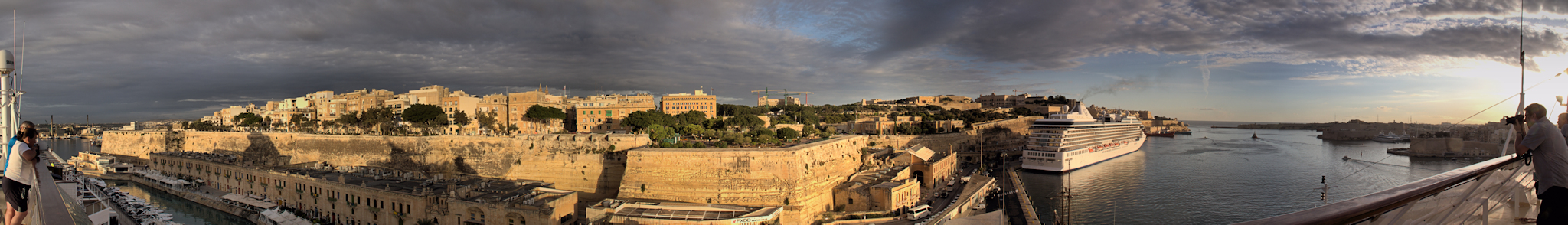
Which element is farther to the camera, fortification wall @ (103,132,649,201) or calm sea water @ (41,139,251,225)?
calm sea water @ (41,139,251,225)

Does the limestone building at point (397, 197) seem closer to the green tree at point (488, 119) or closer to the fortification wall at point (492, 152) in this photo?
the fortification wall at point (492, 152)

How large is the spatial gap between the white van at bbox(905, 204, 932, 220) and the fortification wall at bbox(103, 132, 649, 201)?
981 centimetres

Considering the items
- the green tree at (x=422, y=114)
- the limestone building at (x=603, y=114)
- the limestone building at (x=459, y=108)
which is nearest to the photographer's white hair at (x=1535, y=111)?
the limestone building at (x=603, y=114)

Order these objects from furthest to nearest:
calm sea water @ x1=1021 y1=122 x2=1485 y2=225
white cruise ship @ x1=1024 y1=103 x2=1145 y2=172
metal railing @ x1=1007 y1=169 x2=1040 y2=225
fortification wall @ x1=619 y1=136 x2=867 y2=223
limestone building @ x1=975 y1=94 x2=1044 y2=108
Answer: limestone building @ x1=975 y1=94 x2=1044 y2=108, white cruise ship @ x1=1024 y1=103 x2=1145 y2=172, calm sea water @ x1=1021 y1=122 x2=1485 y2=225, metal railing @ x1=1007 y1=169 x2=1040 y2=225, fortification wall @ x1=619 y1=136 x2=867 y2=223

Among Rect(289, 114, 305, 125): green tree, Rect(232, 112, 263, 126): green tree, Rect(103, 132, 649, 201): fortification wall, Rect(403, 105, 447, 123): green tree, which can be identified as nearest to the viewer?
Rect(103, 132, 649, 201): fortification wall

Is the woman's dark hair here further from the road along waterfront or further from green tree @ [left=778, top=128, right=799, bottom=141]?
green tree @ [left=778, top=128, right=799, bottom=141]

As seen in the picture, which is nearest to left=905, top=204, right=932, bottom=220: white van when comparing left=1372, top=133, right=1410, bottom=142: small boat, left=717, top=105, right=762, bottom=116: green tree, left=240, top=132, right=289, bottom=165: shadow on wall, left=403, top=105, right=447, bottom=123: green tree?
left=403, top=105, right=447, bottom=123: green tree

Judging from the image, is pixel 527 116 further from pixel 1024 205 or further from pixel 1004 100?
pixel 1004 100

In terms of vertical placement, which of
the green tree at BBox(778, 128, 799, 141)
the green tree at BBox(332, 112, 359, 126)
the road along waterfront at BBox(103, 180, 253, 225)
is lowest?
the road along waterfront at BBox(103, 180, 253, 225)

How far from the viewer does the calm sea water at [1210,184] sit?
20.6 m

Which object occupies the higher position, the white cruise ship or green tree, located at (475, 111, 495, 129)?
green tree, located at (475, 111, 495, 129)

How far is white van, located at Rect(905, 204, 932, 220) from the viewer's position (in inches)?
720

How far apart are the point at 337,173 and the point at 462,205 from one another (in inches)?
376

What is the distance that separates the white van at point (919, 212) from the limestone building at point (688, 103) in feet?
93.8
